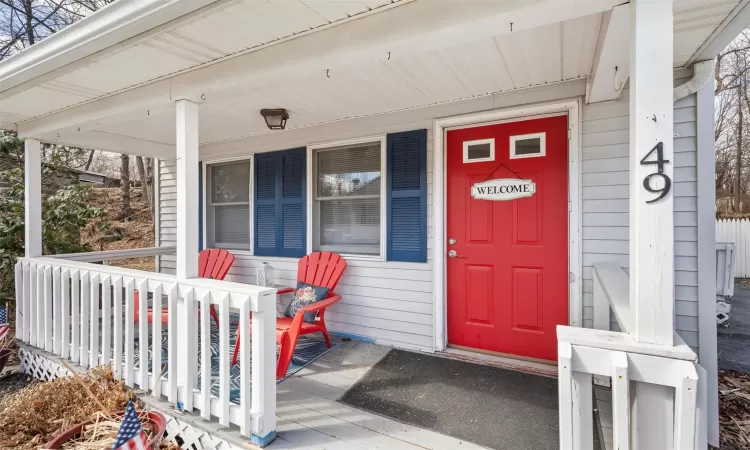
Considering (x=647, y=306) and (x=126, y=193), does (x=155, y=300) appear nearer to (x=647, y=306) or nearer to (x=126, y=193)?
(x=647, y=306)

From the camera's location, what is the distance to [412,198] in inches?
117

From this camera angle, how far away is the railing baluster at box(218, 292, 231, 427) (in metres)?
1.83

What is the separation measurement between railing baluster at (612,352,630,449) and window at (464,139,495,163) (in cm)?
189

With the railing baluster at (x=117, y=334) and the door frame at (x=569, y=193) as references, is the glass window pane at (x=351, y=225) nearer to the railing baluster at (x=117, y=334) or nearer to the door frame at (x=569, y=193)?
the door frame at (x=569, y=193)

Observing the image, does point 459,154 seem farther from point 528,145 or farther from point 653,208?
point 653,208

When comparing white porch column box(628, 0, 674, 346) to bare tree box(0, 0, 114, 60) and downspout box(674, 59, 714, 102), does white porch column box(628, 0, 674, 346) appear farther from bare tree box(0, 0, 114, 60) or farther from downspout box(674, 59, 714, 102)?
bare tree box(0, 0, 114, 60)

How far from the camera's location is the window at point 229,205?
4.07m

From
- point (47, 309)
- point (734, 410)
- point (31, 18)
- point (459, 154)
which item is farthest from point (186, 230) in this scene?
point (31, 18)

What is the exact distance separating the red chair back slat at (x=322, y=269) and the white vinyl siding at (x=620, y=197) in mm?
1975

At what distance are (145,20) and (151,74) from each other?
60 cm

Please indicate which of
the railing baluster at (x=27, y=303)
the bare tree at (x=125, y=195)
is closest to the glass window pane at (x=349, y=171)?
the railing baluster at (x=27, y=303)

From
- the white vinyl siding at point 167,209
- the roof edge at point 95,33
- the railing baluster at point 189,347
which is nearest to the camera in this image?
the roof edge at point 95,33

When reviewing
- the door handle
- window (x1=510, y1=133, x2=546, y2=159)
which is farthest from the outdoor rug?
window (x1=510, y1=133, x2=546, y2=159)

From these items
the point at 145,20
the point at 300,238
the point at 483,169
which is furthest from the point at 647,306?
the point at 300,238
